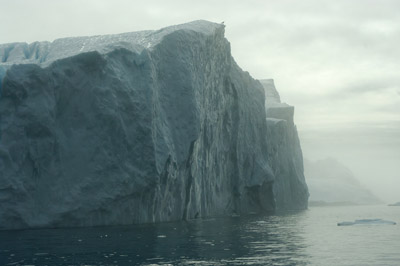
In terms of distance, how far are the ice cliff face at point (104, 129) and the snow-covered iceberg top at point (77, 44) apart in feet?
0.29

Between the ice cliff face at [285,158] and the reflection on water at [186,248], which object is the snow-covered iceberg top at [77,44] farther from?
the ice cliff face at [285,158]

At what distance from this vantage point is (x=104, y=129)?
25984 millimetres

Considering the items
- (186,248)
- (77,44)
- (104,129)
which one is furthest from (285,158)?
(186,248)

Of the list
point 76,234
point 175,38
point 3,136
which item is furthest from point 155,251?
point 175,38

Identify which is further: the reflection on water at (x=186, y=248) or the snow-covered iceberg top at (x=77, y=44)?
the snow-covered iceberg top at (x=77, y=44)

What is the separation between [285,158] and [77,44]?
85.2 feet

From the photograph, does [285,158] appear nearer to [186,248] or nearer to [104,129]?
[104,129]

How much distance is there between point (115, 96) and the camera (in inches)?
1046

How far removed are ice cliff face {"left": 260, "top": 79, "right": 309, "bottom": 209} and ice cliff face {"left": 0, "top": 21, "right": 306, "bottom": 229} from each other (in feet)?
52.1

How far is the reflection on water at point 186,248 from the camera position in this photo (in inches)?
535

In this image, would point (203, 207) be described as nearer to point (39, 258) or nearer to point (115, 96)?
A: point (115, 96)

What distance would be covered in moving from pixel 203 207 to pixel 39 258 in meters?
21.7

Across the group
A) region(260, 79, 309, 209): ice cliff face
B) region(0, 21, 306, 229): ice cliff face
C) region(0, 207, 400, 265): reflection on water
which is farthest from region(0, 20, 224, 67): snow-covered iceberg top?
region(260, 79, 309, 209): ice cliff face

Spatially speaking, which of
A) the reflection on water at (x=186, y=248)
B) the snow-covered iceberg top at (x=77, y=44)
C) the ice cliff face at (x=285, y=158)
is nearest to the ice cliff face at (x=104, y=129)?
the snow-covered iceberg top at (x=77, y=44)
